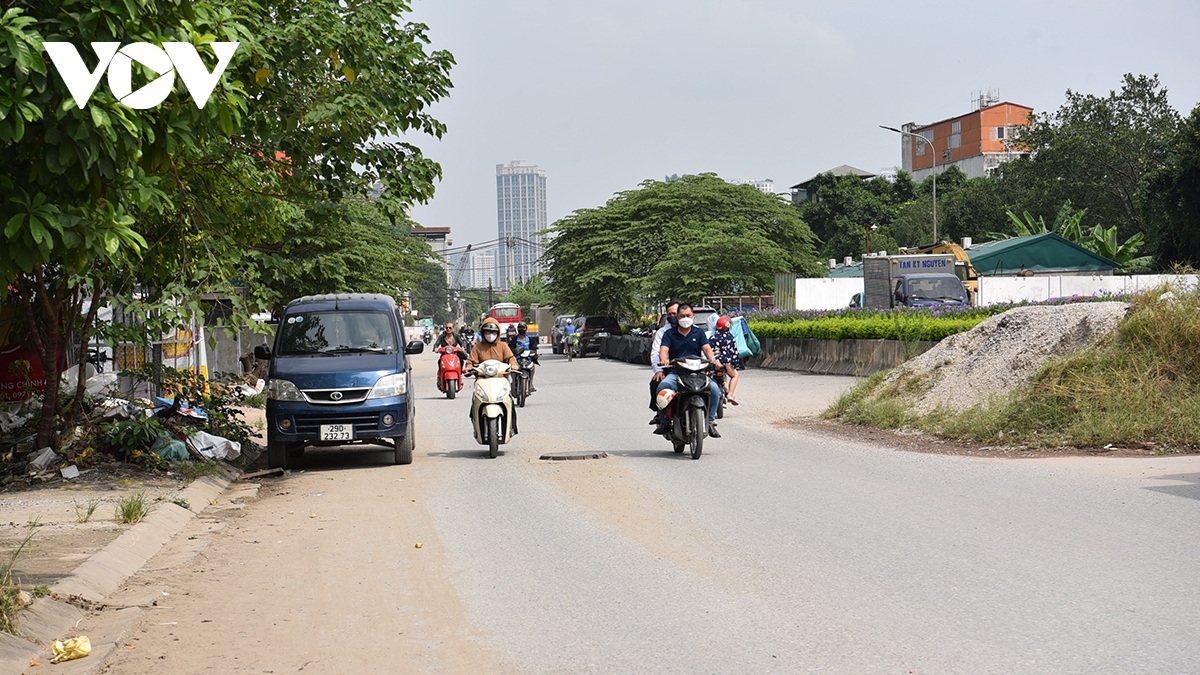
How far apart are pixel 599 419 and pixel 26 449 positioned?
9.57m

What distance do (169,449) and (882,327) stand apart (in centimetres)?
1953

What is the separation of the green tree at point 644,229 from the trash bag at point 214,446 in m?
41.2

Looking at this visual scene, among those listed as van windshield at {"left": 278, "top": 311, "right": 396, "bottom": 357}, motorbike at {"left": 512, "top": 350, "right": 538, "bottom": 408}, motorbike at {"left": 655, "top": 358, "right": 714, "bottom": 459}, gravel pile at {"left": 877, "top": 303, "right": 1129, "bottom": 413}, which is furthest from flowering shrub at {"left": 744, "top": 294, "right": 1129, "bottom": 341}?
van windshield at {"left": 278, "top": 311, "right": 396, "bottom": 357}

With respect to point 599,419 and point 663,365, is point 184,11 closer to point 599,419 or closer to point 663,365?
point 663,365

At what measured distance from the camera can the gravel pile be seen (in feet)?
53.1

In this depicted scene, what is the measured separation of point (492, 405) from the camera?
47.4 ft

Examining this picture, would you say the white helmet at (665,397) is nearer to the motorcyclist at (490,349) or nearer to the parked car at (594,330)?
the motorcyclist at (490,349)

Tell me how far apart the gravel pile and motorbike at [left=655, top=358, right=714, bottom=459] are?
14.8 feet

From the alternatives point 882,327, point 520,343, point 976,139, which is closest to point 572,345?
point 882,327

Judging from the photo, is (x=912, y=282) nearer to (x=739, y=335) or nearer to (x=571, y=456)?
(x=739, y=335)

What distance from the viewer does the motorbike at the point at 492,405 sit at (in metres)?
14.5

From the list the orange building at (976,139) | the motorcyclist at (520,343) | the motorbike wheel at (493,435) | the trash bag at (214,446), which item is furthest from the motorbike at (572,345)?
the orange building at (976,139)

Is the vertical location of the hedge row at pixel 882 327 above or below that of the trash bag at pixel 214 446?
above

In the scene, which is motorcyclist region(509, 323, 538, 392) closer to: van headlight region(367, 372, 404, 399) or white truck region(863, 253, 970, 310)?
van headlight region(367, 372, 404, 399)
